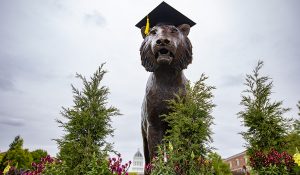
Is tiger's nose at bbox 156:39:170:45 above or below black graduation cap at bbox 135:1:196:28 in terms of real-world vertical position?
below

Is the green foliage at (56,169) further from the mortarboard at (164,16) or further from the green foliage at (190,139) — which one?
the mortarboard at (164,16)

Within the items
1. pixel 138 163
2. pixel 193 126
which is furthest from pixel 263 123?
pixel 138 163

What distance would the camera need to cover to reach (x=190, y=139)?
16.7ft

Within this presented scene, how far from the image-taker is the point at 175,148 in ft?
16.7

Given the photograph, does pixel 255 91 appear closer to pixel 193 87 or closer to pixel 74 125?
pixel 193 87

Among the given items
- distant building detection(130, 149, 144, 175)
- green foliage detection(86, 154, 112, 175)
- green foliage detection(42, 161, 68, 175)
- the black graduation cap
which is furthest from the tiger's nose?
distant building detection(130, 149, 144, 175)

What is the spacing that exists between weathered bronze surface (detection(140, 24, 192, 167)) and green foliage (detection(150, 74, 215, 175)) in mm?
662

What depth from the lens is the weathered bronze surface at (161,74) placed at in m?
6.05

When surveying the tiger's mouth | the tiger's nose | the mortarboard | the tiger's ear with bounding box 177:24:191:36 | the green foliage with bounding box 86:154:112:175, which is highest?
the mortarboard

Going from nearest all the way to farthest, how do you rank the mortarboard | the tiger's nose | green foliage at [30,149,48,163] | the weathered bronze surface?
the tiger's nose < the weathered bronze surface < the mortarboard < green foliage at [30,149,48,163]

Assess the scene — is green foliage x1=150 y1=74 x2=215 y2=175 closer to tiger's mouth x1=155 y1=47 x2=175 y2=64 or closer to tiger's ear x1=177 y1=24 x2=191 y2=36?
tiger's mouth x1=155 y1=47 x2=175 y2=64

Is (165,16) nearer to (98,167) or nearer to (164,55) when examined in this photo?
(164,55)

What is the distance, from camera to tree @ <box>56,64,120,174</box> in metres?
5.77

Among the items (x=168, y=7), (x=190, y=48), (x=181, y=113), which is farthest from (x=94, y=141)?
(x=168, y=7)
